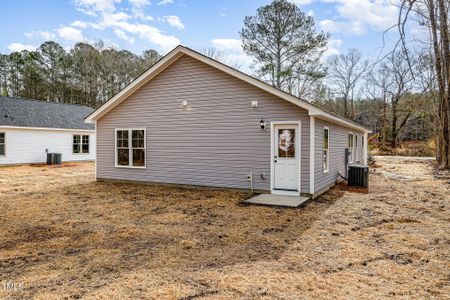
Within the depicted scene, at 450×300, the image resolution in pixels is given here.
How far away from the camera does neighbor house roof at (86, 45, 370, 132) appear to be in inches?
329

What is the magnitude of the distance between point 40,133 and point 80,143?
2.81 meters

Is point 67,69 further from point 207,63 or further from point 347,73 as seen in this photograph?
point 347,73

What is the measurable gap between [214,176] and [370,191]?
5145 millimetres

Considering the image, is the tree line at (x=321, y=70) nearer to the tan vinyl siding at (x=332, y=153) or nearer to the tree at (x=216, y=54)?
the tan vinyl siding at (x=332, y=153)

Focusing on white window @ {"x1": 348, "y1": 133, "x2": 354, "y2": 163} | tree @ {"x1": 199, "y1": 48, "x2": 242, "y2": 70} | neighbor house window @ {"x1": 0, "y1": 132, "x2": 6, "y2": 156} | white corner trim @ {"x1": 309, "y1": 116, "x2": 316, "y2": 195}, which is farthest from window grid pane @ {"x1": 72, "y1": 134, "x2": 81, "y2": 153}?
white corner trim @ {"x1": 309, "y1": 116, "x2": 316, "y2": 195}

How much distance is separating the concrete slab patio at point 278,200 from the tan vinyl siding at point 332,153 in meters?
0.93

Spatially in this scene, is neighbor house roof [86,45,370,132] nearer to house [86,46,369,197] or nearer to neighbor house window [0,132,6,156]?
house [86,46,369,197]

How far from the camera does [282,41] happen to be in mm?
22859

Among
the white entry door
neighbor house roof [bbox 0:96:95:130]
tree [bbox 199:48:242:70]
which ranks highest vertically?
tree [bbox 199:48:242:70]

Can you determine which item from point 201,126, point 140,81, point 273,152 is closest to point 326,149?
point 273,152

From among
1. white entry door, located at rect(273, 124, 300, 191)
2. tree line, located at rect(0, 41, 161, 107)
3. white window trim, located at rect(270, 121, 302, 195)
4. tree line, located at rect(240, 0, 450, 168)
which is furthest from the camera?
tree line, located at rect(0, 41, 161, 107)

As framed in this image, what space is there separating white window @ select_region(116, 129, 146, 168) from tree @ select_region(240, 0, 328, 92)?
14.6m

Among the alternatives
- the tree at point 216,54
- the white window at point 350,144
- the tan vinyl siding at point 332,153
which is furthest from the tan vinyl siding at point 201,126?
the tree at point 216,54

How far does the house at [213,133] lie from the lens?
8891mm
